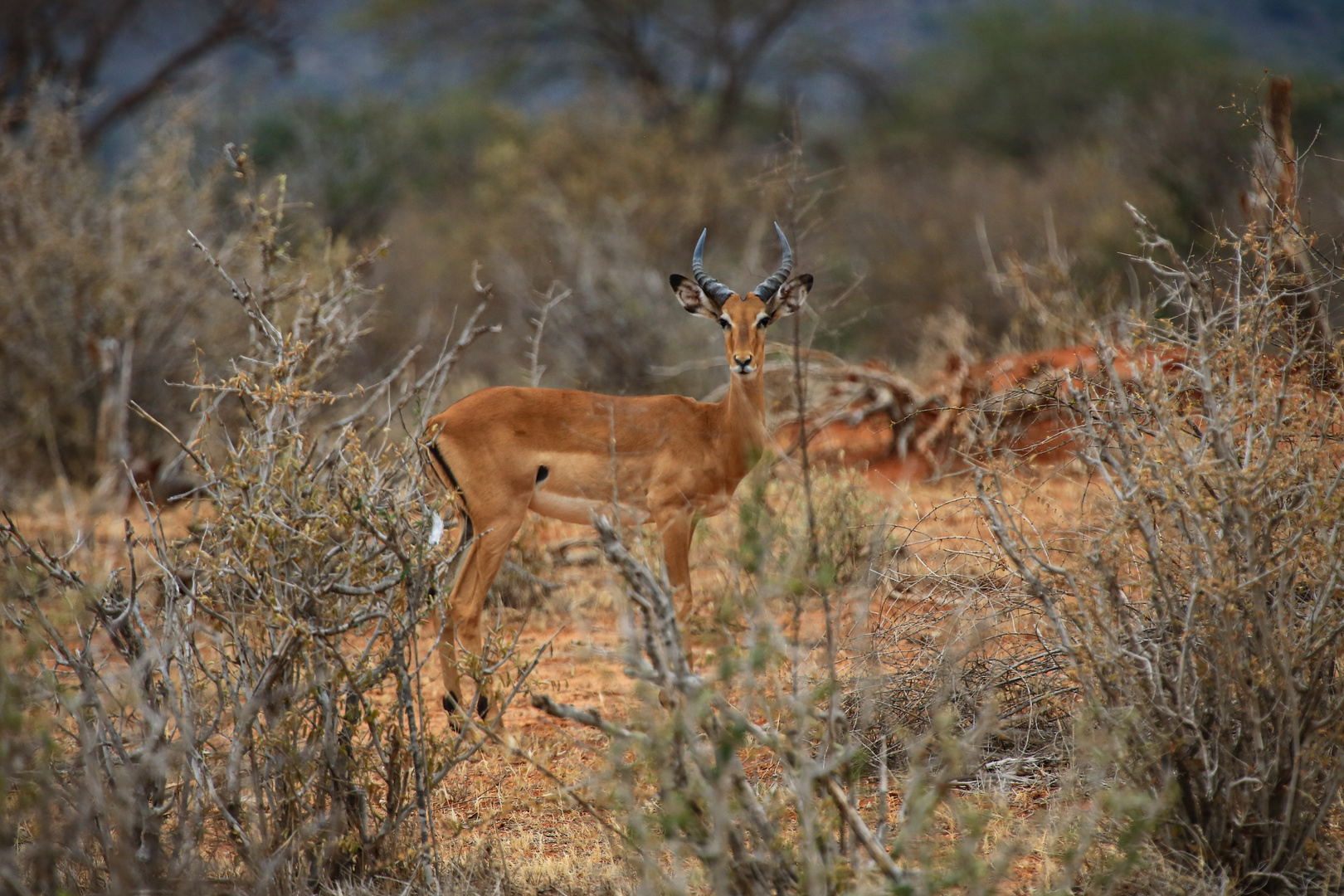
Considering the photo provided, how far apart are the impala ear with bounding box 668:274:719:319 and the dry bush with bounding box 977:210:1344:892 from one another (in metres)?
3.07

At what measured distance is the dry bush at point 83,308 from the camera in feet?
31.4

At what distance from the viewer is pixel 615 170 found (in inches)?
618

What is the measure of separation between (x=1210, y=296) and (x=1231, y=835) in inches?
62.2

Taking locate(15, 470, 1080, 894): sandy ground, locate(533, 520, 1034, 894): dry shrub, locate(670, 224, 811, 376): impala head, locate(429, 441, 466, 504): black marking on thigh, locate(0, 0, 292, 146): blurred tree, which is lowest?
locate(15, 470, 1080, 894): sandy ground

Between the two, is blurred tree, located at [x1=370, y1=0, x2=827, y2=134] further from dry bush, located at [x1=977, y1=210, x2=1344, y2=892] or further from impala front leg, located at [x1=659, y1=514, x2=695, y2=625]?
dry bush, located at [x1=977, y1=210, x2=1344, y2=892]

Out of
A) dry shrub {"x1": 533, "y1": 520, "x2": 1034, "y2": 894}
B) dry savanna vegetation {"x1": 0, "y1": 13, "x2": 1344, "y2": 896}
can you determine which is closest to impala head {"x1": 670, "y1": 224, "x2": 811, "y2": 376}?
dry savanna vegetation {"x1": 0, "y1": 13, "x2": 1344, "y2": 896}

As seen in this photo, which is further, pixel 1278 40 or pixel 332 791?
pixel 1278 40

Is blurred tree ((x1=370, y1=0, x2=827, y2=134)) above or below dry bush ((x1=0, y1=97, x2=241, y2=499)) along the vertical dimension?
above

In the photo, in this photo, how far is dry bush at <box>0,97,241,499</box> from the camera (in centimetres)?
957

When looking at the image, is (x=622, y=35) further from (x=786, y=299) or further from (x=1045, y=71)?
(x=786, y=299)

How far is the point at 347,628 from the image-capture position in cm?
346

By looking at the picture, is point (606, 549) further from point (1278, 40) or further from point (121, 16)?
point (1278, 40)

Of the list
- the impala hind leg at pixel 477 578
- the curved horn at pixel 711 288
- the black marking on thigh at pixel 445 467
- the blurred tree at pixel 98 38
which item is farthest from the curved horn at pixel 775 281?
the blurred tree at pixel 98 38

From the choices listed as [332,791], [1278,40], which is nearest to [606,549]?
[332,791]
